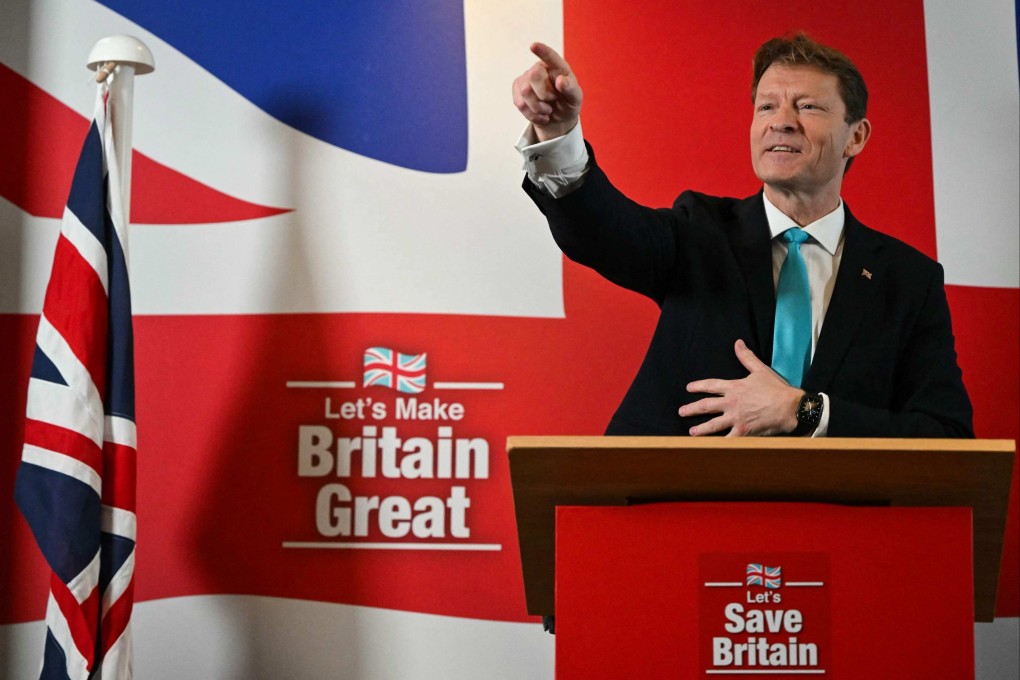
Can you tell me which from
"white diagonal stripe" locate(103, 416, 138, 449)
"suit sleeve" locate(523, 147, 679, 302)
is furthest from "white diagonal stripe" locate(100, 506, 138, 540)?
"suit sleeve" locate(523, 147, 679, 302)

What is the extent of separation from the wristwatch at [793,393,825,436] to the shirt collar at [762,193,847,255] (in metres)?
0.49

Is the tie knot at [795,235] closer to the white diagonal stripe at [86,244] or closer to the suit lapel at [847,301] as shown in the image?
the suit lapel at [847,301]

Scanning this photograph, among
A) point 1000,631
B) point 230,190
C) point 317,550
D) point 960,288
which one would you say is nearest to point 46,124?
point 230,190

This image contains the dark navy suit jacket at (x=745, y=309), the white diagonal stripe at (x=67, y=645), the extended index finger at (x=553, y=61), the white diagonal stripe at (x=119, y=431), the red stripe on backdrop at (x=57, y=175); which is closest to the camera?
the extended index finger at (x=553, y=61)

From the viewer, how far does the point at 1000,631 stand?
8.71 ft

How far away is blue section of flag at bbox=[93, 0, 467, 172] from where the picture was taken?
2818 millimetres

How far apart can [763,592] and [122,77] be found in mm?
2008

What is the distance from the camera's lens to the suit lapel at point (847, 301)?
1.76 metres

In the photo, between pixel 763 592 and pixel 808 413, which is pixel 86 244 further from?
pixel 763 592

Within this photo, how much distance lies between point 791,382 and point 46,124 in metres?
2.19

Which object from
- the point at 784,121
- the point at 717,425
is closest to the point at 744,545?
the point at 717,425

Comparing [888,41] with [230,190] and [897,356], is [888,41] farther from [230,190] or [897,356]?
[230,190]

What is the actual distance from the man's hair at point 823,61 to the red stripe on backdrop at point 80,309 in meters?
1.58

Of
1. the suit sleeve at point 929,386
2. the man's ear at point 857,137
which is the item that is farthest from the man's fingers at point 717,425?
the man's ear at point 857,137
